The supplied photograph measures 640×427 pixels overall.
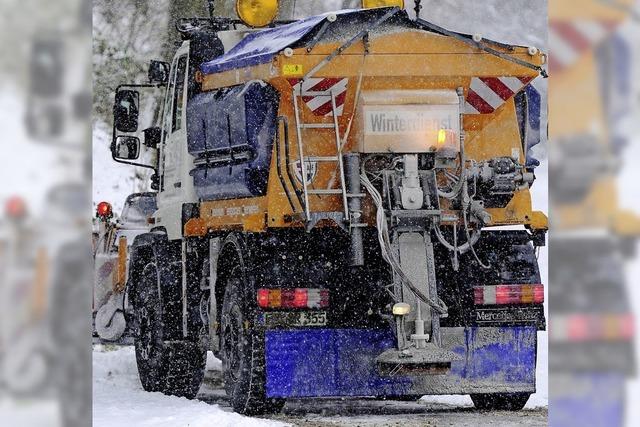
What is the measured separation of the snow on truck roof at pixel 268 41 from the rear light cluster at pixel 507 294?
69.1 inches

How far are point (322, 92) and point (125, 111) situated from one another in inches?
110

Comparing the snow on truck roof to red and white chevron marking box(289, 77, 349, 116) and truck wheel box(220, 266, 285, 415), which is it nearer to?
red and white chevron marking box(289, 77, 349, 116)

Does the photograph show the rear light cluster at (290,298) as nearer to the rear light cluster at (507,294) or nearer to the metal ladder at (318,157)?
the metal ladder at (318,157)

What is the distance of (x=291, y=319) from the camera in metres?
8.92

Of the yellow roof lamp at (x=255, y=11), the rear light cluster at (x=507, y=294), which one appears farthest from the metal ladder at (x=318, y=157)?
the yellow roof lamp at (x=255, y=11)

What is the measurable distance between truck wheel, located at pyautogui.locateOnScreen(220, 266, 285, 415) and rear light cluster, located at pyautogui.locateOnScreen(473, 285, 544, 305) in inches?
62.8

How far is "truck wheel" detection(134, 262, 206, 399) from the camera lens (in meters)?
11.3

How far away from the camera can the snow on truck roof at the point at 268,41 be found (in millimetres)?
8688

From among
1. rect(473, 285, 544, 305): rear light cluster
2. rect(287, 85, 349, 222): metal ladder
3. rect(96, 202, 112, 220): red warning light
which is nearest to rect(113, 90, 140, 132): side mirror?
rect(287, 85, 349, 222): metal ladder
